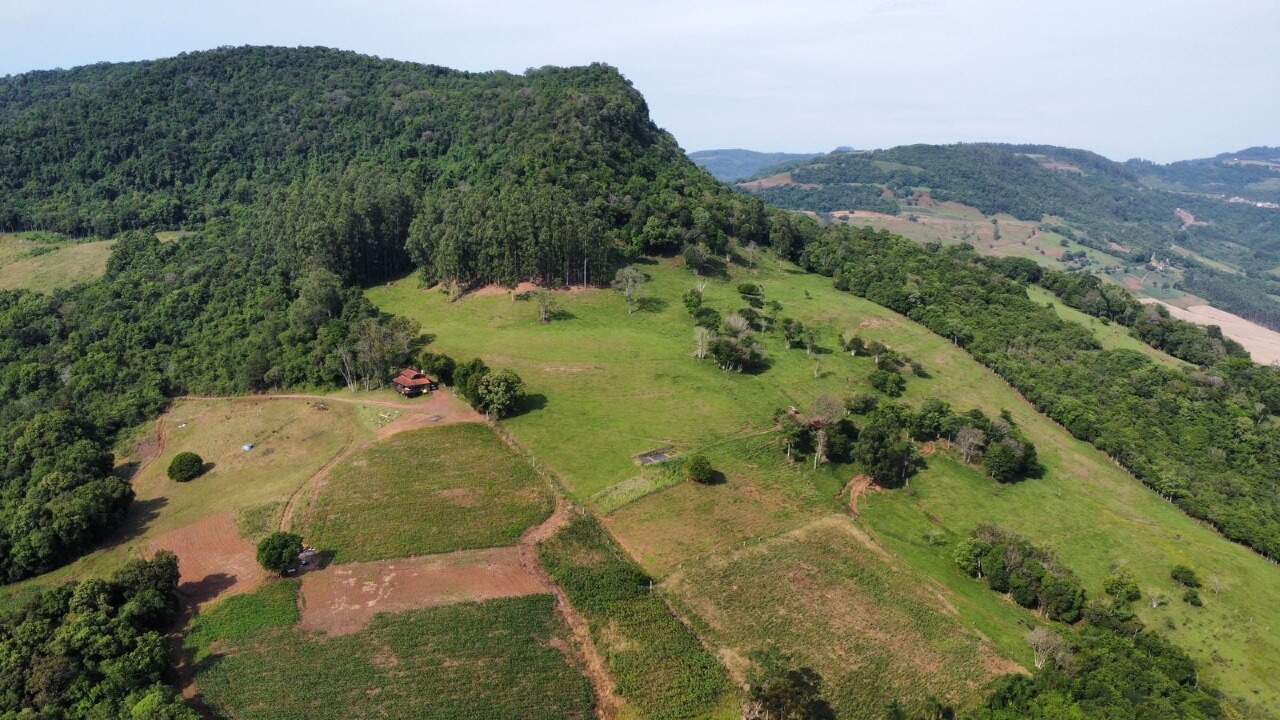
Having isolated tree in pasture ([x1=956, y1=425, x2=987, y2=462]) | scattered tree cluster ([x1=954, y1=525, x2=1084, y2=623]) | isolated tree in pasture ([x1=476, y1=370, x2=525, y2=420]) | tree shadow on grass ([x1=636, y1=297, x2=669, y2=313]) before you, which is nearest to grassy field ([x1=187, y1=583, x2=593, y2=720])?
isolated tree in pasture ([x1=476, y1=370, x2=525, y2=420])

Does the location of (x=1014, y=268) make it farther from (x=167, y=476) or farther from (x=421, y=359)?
(x=167, y=476)

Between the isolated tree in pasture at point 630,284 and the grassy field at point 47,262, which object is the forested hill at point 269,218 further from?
the grassy field at point 47,262

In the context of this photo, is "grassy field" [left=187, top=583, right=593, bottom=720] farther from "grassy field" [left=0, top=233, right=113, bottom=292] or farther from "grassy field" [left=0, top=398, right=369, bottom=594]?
"grassy field" [left=0, top=233, right=113, bottom=292]

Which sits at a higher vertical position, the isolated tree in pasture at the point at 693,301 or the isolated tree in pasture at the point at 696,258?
the isolated tree in pasture at the point at 696,258

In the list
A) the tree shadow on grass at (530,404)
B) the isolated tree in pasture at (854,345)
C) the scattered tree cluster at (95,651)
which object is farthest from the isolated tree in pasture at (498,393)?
the isolated tree in pasture at (854,345)

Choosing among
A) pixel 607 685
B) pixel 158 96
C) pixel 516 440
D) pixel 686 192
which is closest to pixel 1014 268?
pixel 686 192
